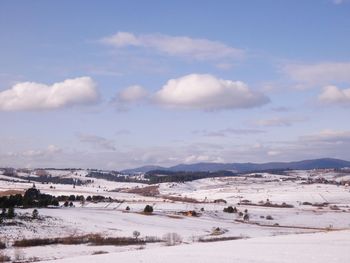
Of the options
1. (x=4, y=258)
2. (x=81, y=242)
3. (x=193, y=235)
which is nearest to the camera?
(x=4, y=258)

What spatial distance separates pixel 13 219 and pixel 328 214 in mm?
73992

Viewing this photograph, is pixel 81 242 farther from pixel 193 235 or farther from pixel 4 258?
pixel 193 235

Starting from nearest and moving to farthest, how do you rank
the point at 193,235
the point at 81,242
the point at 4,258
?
the point at 4,258 < the point at 81,242 < the point at 193,235

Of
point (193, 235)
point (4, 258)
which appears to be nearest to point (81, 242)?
point (4, 258)

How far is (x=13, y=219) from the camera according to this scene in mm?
66438

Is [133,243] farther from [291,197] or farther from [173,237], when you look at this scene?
[291,197]

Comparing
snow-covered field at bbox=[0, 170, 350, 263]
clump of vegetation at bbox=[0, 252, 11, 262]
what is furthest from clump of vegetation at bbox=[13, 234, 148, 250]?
clump of vegetation at bbox=[0, 252, 11, 262]

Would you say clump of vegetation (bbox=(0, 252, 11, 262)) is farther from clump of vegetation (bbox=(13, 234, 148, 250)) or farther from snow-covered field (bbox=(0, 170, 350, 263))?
clump of vegetation (bbox=(13, 234, 148, 250))

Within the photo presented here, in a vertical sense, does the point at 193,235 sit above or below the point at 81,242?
below

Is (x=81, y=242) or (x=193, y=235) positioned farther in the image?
(x=193, y=235)

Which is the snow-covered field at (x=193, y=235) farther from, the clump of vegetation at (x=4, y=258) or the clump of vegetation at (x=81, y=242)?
the clump of vegetation at (x=81, y=242)

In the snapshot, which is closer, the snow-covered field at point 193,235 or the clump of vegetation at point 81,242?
the snow-covered field at point 193,235

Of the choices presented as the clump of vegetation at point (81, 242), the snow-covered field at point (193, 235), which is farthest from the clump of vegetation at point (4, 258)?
the clump of vegetation at point (81, 242)

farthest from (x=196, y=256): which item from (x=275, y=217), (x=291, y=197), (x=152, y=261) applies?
(x=291, y=197)
